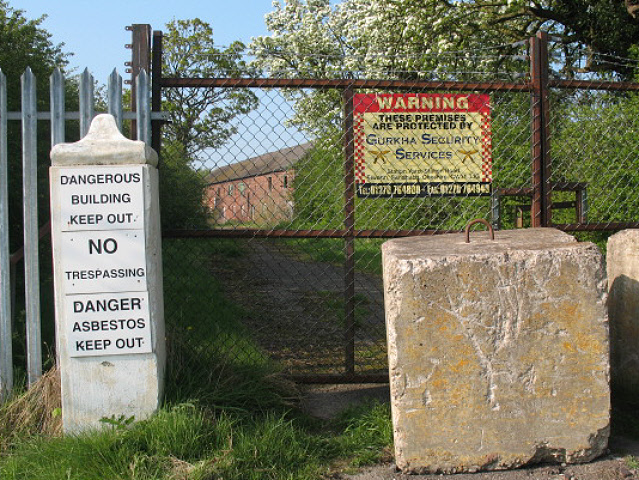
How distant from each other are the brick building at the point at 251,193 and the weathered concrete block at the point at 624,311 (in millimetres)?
2380

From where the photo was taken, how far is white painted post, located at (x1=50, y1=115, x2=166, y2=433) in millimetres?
3439

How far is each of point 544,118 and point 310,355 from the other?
272 cm

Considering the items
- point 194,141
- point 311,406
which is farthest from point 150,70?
point 311,406

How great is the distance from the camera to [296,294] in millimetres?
9977

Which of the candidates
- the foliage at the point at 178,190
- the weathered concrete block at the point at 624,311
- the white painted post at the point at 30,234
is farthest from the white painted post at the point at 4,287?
the weathered concrete block at the point at 624,311

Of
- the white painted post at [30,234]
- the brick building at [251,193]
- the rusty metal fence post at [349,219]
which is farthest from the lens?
the brick building at [251,193]

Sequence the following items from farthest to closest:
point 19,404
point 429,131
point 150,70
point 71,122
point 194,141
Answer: point 71,122
point 194,141
point 429,131
point 150,70
point 19,404

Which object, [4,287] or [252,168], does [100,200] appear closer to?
[4,287]

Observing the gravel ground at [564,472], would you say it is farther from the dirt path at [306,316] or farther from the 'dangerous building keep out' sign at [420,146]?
the 'dangerous building keep out' sign at [420,146]

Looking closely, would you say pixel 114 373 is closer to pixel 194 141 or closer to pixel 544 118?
pixel 194 141

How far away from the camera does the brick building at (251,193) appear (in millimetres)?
4762

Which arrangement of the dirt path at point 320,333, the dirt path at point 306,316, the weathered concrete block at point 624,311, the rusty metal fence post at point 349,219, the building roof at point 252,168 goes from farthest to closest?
the dirt path at point 306,316 → the building roof at point 252,168 → the rusty metal fence post at point 349,219 → the weathered concrete block at point 624,311 → the dirt path at point 320,333

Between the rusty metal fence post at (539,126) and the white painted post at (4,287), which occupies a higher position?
the rusty metal fence post at (539,126)

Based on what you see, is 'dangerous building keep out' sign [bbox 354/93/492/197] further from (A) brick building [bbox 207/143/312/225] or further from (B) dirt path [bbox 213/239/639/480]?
(B) dirt path [bbox 213/239/639/480]
